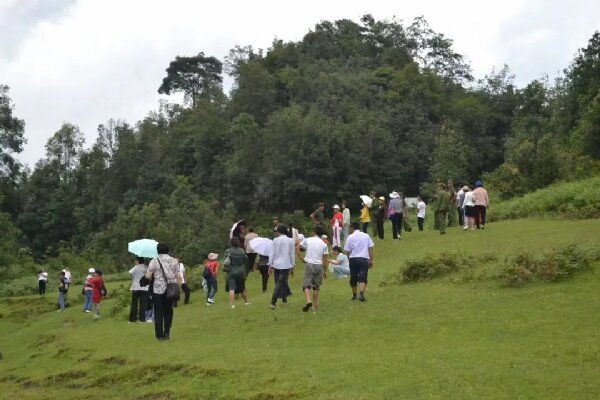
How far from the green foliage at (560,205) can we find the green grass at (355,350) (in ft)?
21.8

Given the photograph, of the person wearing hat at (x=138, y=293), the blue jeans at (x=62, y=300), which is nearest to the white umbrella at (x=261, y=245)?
the person wearing hat at (x=138, y=293)

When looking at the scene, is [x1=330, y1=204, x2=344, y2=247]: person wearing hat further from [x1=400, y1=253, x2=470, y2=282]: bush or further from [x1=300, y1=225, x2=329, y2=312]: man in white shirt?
[x1=300, y1=225, x2=329, y2=312]: man in white shirt

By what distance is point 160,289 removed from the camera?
15516mm

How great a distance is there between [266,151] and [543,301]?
59.7 metres

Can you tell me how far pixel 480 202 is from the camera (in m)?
28.9

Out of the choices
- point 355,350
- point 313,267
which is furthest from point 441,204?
point 355,350

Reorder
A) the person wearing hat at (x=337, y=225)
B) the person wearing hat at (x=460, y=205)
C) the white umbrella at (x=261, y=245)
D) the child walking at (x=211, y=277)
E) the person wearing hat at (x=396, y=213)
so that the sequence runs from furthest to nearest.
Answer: the person wearing hat at (x=460, y=205), the person wearing hat at (x=396, y=213), the person wearing hat at (x=337, y=225), the child walking at (x=211, y=277), the white umbrella at (x=261, y=245)

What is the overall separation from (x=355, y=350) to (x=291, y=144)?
57447 mm

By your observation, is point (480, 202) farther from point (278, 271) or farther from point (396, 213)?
point (278, 271)

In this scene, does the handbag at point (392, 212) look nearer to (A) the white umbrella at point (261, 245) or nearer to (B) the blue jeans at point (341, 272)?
(B) the blue jeans at point (341, 272)

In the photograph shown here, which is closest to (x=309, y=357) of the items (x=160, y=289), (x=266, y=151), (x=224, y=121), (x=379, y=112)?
(x=160, y=289)

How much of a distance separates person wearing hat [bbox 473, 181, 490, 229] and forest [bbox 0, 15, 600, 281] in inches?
728

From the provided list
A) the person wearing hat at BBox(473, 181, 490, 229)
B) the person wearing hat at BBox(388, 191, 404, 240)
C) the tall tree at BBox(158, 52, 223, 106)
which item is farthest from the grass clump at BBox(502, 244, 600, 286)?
the tall tree at BBox(158, 52, 223, 106)

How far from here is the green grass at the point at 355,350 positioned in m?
10.3
